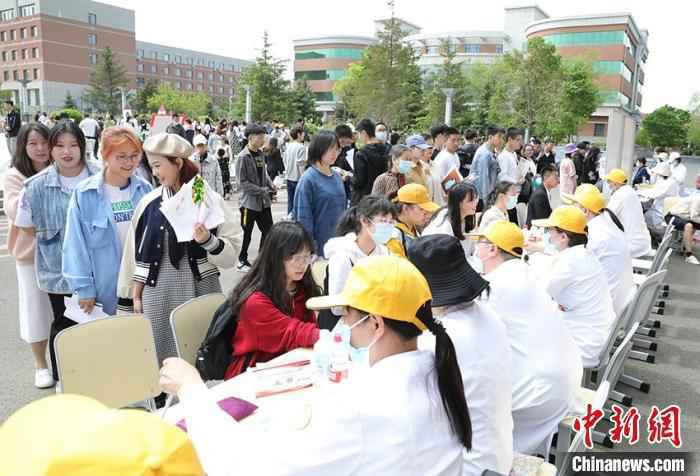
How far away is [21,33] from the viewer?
6088 centimetres

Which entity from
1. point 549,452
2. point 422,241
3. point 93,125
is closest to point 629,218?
point 549,452

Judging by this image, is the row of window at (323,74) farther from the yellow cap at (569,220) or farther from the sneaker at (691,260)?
the yellow cap at (569,220)

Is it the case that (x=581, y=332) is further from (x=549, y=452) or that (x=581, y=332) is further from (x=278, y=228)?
(x=278, y=228)

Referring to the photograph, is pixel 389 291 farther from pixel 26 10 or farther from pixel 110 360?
pixel 26 10

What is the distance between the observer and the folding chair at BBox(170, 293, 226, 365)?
3051 millimetres

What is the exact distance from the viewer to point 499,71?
164ft

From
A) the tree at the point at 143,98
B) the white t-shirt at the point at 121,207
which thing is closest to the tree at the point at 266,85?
the tree at the point at 143,98

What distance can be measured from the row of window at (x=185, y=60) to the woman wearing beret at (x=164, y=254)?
84615 millimetres

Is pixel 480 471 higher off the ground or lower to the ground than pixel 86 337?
lower

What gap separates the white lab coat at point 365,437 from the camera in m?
1.50

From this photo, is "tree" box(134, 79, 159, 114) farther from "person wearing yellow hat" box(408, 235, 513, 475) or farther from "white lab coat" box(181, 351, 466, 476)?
"white lab coat" box(181, 351, 466, 476)

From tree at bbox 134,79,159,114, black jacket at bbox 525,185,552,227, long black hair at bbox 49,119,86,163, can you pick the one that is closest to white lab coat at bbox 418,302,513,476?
long black hair at bbox 49,119,86,163

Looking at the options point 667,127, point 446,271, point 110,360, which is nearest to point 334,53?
point 667,127

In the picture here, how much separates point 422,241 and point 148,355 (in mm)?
1630
